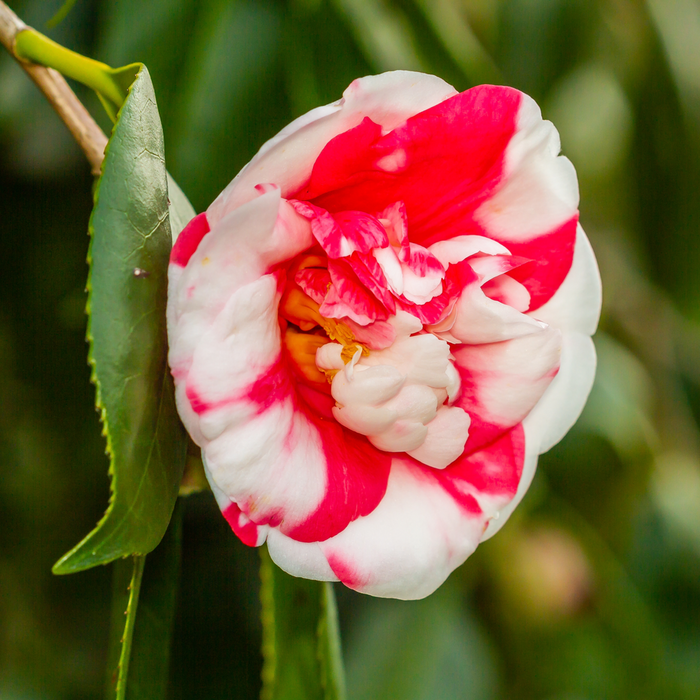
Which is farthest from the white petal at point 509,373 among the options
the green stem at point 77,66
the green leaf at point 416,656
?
the green leaf at point 416,656

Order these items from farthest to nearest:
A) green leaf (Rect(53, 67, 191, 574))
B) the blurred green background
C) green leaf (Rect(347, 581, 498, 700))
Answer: green leaf (Rect(347, 581, 498, 700))
the blurred green background
green leaf (Rect(53, 67, 191, 574))

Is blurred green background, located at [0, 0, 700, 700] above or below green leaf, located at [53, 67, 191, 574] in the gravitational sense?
below

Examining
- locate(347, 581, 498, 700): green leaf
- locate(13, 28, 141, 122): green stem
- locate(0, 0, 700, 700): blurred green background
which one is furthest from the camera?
locate(347, 581, 498, 700): green leaf

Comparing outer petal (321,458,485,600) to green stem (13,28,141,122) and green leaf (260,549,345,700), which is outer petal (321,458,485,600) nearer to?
green leaf (260,549,345,700)

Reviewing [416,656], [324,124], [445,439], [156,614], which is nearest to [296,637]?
[156,614]

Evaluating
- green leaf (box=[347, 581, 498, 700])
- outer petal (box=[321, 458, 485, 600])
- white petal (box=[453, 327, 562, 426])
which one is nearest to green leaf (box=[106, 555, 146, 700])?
outer petal (box=[321, 458, 485, 600])

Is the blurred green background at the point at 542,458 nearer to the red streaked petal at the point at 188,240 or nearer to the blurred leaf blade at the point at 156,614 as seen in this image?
the blurred leaf blade at the point at 156,614

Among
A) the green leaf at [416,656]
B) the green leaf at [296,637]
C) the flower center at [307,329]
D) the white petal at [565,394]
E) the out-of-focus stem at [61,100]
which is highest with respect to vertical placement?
the out-of-focus stem at [61,100]

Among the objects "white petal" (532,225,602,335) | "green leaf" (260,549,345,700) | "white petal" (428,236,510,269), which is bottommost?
"green leaf" (260,549,345,700)
